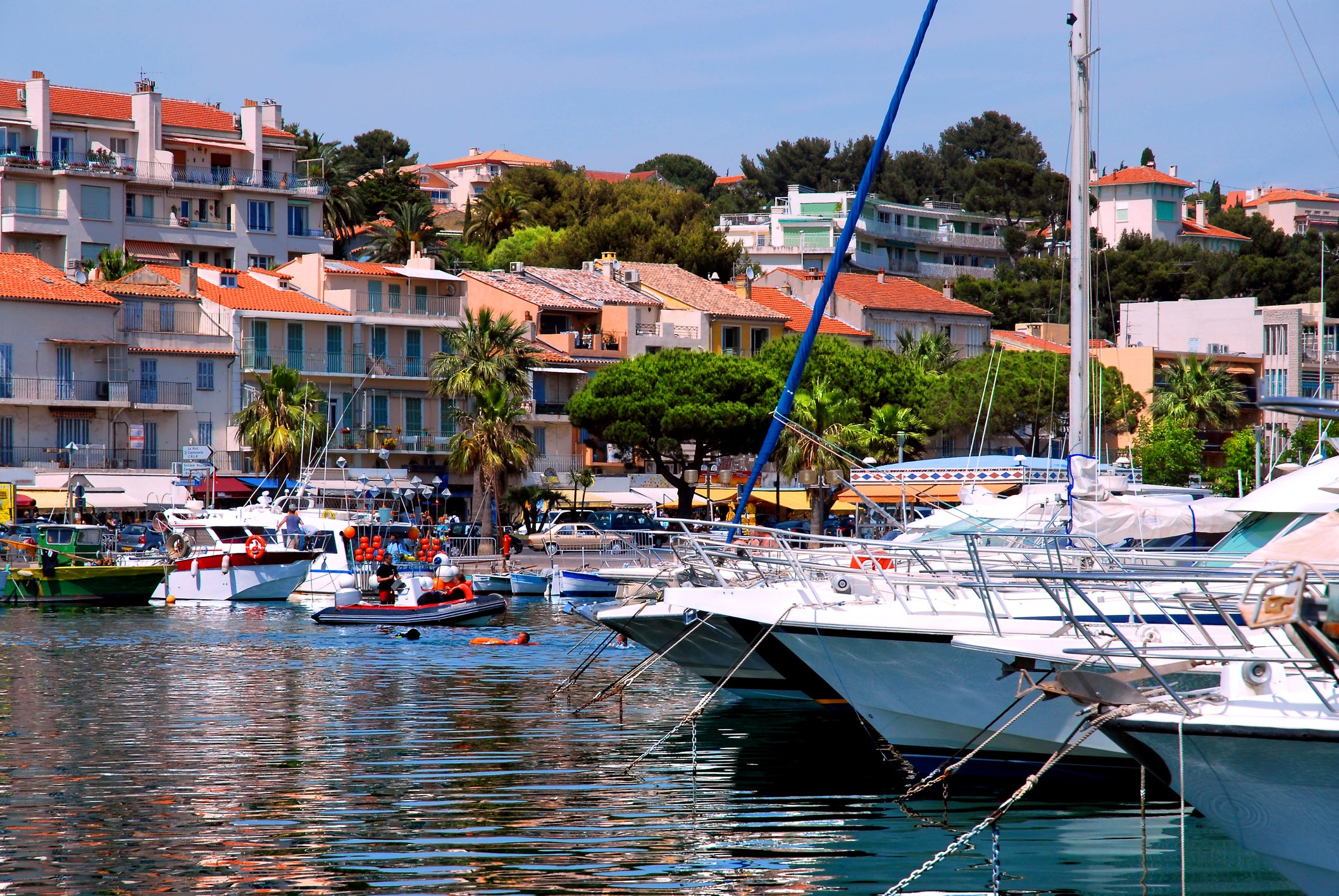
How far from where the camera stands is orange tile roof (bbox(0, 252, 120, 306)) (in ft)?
220

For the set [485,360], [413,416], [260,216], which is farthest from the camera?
[260,216]

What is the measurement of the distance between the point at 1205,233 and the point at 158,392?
92.7m

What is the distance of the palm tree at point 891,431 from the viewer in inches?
2719

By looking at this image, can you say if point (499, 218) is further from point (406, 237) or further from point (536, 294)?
point (536, 294)

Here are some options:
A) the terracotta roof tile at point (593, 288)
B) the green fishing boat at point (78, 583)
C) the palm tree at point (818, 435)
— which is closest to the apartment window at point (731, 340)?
the terracotta roof tile at point (593, 288)

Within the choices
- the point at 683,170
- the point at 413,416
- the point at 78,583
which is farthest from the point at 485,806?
the point at 683,170

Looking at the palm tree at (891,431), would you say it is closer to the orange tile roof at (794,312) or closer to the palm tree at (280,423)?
the orange tile roof at (794,312)

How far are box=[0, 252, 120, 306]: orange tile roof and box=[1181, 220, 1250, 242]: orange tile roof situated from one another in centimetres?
9294

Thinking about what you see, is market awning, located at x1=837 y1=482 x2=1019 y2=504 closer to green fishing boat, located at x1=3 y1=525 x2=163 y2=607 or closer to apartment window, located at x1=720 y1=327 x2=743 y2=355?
green fishing boat, located at x1=3 y1=525 x2=163 y2=607

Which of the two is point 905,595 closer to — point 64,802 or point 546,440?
point 64,802

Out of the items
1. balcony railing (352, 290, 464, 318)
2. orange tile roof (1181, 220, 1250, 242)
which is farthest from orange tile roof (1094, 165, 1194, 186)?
balcony railing (352, 290, 464, 318)

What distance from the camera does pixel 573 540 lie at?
6256 centimetres

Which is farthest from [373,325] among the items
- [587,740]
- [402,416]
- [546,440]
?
[587,740]

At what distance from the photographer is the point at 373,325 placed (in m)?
77.0
